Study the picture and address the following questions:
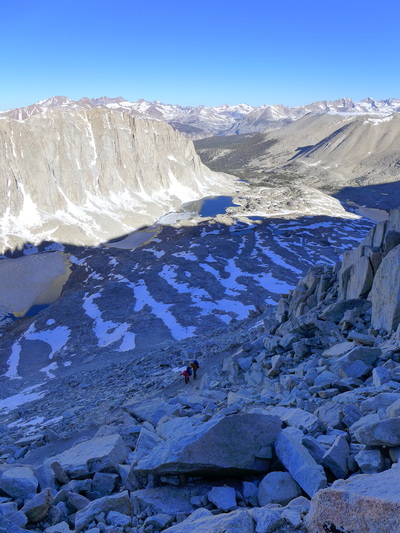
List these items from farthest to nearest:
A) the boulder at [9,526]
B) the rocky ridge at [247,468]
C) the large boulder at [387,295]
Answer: the large boulder at [387,295] < the boulder at [9,526] < the rocky ridge at [247,468]

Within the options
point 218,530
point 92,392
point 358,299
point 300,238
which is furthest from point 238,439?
point 300,238

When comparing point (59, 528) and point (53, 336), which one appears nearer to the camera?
point (59, 528)

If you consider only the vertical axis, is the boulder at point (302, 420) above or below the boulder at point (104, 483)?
above

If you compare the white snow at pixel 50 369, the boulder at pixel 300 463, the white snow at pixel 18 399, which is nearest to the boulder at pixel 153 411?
the boulder at pixel 300 463

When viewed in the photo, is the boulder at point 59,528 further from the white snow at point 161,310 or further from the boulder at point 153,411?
the white snow at point 161,310

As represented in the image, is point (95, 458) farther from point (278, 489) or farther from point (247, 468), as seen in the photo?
point (278, 489)

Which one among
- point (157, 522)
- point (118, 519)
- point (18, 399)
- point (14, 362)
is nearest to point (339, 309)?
point (157, 522)
